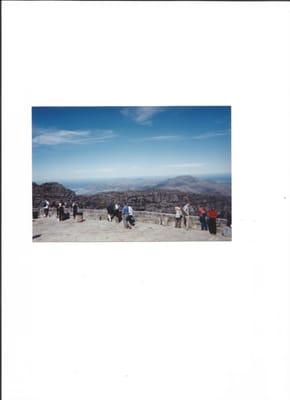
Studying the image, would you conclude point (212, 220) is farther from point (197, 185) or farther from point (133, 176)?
point (133, 176)

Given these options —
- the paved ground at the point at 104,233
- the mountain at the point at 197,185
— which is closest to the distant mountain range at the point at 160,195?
the mountain at the point at 197,185

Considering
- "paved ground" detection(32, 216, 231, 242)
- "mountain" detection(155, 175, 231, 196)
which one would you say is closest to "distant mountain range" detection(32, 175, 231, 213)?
"mountain" detection(155, 175, 231, 196)

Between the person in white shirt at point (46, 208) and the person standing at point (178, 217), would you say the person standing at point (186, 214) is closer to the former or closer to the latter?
the person standing at point (178, 217)

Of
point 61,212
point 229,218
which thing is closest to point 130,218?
point 61,212

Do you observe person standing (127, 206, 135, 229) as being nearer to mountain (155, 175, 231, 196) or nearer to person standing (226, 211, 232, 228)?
mountain (155, 175, 231, 196)

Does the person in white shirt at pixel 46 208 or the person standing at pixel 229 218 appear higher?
the person in white shirt at pixel 46 208

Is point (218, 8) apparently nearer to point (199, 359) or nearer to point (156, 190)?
point (156, 190)
